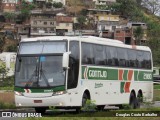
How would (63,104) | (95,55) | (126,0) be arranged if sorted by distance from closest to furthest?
(63,104)
(95,55)
(126,0)

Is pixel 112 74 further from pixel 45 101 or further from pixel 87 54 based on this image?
pixel 45 101

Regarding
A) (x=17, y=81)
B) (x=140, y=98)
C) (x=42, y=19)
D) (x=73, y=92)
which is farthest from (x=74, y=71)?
(x=42, y=19)

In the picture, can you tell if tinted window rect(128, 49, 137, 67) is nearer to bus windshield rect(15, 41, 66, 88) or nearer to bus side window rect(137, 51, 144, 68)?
bus side window rect(137, 51, 144, 68)

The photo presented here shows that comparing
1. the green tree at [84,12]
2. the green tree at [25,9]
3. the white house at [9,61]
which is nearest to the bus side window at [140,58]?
the white house at [9,61]

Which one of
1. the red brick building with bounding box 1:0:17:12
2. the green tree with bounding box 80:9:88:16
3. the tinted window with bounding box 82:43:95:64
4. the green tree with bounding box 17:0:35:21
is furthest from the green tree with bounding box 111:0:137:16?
the tinted window with bounding box 82:43:95:64

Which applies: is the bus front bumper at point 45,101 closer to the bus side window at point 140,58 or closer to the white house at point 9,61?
the bus side window at point 140,58

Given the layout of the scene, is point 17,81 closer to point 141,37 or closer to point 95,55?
point 95,55

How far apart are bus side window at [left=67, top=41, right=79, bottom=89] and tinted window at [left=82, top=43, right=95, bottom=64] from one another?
60 centimetres

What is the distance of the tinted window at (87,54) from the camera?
66.6 ft

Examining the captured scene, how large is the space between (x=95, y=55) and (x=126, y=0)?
10044cm

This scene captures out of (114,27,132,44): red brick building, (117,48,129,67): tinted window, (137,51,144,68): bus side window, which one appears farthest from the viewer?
Answer: (114,27,132,44): red brick building

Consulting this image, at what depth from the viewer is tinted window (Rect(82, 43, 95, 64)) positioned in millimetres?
→ 20297

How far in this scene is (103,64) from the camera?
22.1 m

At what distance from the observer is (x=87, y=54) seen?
2064cm
